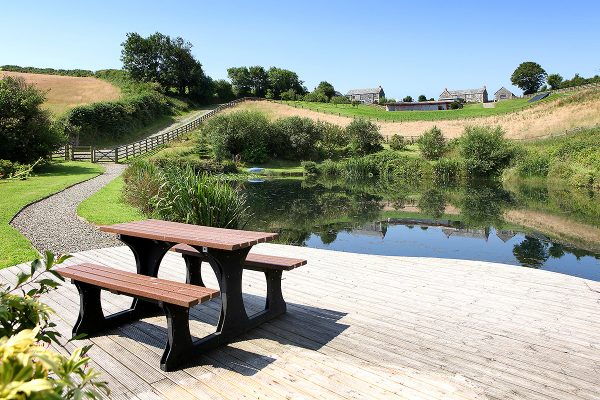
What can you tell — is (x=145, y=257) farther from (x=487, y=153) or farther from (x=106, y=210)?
(x=487, y=153)

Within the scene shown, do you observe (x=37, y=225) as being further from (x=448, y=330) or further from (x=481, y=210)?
(x=481, y=210)

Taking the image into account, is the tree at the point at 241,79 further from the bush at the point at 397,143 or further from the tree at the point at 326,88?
the bush at the point at 397,143

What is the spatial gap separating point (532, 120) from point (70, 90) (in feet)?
156

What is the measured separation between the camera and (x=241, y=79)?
241 feet

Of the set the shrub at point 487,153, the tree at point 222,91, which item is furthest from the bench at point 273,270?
the tree at point 222,91

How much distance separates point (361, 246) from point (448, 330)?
7800 mm

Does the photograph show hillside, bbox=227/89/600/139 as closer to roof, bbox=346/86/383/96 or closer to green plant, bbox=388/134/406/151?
green plant, bbox=388/134/406/151

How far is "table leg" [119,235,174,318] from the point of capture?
4500 millimetres

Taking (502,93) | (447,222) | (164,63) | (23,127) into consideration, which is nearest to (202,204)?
(447,222)

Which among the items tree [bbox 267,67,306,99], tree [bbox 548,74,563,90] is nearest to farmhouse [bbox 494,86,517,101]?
tree [bbox 548,74,563,90]

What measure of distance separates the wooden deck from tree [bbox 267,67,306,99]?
7259 cm

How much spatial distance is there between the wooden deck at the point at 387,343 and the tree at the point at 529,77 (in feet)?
323

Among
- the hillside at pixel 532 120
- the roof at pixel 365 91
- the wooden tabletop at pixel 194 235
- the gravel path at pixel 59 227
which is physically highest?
the roof at pixel 365 91

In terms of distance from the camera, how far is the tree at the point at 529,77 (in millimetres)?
91125
